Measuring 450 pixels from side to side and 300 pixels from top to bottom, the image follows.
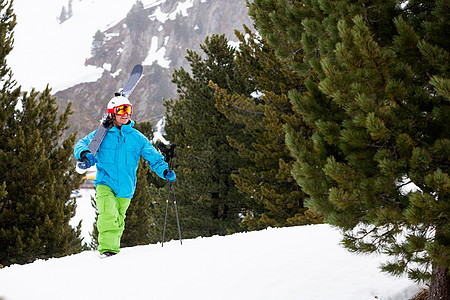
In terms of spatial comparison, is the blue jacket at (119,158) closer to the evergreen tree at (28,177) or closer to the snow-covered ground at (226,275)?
the snow-covered ground at (226,275)

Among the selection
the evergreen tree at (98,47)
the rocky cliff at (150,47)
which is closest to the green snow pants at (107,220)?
the rocky cliff at (150,47)

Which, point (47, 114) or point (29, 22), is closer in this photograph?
point (47, 114)

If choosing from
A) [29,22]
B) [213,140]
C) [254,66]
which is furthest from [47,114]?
[29,22]

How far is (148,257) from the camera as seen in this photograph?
4422 millimetres

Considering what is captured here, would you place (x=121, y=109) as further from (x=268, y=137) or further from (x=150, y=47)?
(x=150, y=47)

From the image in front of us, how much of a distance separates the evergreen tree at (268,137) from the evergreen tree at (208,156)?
133 cm

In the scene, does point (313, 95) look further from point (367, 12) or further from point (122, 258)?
point (122, 258)

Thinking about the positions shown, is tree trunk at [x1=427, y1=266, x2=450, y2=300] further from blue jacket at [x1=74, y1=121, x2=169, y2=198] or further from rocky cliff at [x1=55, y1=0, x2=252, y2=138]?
rocky cliff at [x1=55, y1=0, x2=252, y2=138]

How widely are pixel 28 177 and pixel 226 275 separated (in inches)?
282

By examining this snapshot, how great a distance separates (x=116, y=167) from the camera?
4996 mm

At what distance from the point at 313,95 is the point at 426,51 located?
2.43 ft

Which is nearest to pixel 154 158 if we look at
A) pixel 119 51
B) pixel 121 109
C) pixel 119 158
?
pixel 119 158

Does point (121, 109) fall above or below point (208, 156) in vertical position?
below

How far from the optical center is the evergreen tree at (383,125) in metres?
2.02
